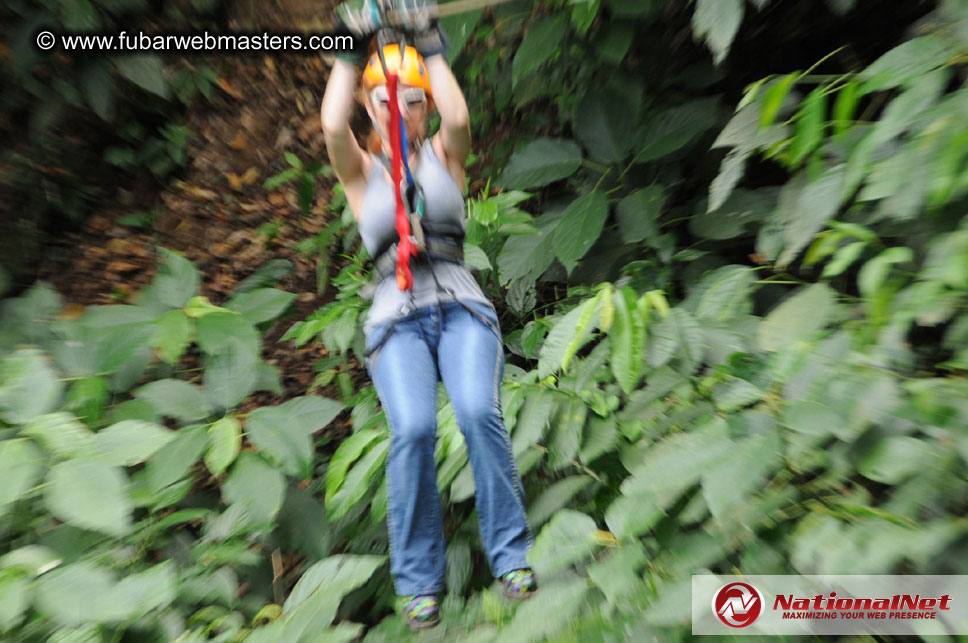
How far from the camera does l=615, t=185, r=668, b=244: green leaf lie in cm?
204

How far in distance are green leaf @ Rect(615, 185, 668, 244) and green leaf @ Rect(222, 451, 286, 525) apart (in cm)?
148

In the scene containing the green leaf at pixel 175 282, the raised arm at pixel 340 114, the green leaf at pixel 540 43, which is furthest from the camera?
the green leaf at pixel 175 282

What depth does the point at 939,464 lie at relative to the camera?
102 centimetres

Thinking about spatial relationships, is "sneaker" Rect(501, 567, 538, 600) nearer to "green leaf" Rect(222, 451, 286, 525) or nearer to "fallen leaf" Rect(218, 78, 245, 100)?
"green leaf" Rect(222, 451, 286, 525)

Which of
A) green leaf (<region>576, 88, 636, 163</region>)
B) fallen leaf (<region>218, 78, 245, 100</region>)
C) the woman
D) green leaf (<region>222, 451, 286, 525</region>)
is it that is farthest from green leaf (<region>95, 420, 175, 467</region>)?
fallen leaf (<region>218, 78, 245, 100</region>)

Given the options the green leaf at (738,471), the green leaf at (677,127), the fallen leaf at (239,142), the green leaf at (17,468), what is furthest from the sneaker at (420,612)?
the fallen leaf at (239,142)

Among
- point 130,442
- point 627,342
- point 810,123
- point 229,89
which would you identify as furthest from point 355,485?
point 229,89

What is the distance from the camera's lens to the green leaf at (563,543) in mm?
1157

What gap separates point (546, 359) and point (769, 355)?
593 millimetres

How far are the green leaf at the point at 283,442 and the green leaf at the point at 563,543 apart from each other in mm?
791

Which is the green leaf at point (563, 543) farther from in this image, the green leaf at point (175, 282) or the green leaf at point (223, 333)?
the green leaf at point (175, 282)

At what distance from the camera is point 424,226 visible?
1.48 m

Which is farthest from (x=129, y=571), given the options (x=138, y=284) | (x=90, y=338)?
(x=138, y=284)

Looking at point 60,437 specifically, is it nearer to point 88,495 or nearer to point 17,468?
point 17,468
